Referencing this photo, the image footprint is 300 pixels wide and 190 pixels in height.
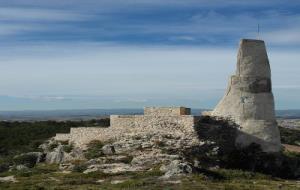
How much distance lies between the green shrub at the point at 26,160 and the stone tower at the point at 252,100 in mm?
15518

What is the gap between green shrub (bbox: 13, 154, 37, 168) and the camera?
4696 cm

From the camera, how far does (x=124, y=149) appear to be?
4122 cm

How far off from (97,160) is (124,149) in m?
2.43

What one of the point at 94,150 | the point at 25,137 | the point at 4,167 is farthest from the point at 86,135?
the point at 25,137

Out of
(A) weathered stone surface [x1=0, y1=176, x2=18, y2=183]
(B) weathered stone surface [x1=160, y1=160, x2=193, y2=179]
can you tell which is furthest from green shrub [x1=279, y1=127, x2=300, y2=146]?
(A) weathered stone surface [x1=0, y1=176, x2=18, y2=183]

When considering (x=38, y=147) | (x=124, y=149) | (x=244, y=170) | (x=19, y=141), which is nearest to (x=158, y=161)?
(x=124, y=149)

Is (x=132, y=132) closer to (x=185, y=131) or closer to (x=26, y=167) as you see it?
(x=185, y=131)

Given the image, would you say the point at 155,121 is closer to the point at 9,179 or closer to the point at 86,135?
the point at 86,135

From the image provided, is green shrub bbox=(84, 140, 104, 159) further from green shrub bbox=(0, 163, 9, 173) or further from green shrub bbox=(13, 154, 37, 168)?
green shrub bbox=(0, 163, 9, 173)

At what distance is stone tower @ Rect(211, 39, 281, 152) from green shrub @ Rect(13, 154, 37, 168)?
1552 cm

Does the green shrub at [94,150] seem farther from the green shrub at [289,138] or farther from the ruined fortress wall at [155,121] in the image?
the green shrub at [289,138]

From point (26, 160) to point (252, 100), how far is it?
1866cm

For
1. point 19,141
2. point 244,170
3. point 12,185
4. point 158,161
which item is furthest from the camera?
point 19,141

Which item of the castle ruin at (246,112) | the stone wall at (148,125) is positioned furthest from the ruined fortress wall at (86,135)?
the castle ruin at (246,112)
